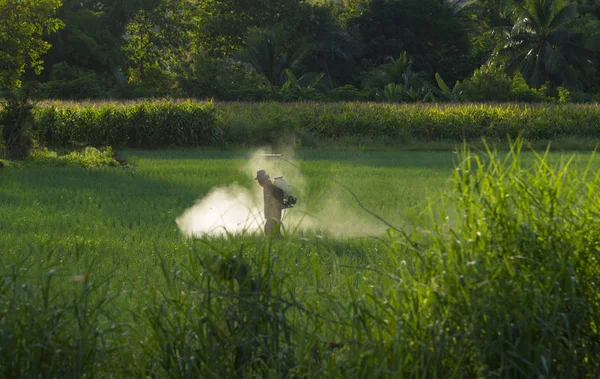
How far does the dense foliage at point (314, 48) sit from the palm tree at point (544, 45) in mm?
73

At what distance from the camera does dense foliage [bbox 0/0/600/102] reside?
→ 44.4m

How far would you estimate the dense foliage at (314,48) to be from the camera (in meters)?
44.4

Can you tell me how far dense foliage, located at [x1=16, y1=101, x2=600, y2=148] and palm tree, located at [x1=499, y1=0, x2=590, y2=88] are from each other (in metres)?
14.2

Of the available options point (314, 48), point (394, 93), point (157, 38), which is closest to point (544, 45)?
point (394, 93)

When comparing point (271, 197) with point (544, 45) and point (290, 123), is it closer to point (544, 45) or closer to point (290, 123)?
point (290, 123)

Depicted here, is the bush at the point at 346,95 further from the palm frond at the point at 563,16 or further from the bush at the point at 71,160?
the bush at the point at 71,160

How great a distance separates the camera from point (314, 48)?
54.1 meters

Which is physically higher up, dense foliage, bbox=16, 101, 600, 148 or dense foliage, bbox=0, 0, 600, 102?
dense foliage, bbox=0, 0, 600, 102

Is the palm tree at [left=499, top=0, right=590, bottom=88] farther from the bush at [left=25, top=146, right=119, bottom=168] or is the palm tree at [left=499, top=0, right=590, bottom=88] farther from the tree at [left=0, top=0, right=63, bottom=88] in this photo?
the bush at [left=25, top=146, right=119, bottom=168]

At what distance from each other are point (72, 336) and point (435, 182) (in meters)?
13.9

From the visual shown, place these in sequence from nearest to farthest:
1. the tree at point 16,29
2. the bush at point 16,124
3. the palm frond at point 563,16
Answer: the bush at point 16,124, the tree at point 16,29, the palm frond at point 563,16

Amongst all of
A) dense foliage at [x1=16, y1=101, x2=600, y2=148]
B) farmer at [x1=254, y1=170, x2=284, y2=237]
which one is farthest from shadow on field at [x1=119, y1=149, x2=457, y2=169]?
farmer at [x1=254, y1=170, x2=284, y2=237]

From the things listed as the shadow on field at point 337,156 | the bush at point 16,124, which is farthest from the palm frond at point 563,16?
the bush at point 16,124

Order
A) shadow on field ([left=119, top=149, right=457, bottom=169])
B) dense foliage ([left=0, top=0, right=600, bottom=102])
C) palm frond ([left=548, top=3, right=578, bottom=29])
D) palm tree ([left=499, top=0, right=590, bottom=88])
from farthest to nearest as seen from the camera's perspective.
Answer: palm tree ([left=499, top=0, right=590, bottom=88]), palm frond ([left=548, top=3, right=578, bottom=29]), dense foliage ([left=0, top=0, right=600, bottom=102]), shadow on field ([left=119, top=149, right=457, bottom=169])
